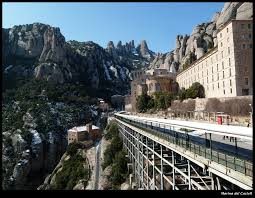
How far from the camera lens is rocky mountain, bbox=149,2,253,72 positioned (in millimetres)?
58906

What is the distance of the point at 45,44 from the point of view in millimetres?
108750

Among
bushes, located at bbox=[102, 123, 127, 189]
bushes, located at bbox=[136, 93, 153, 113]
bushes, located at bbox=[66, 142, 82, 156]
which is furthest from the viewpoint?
bushes, located at bbox=[136, 93, 153, 113]

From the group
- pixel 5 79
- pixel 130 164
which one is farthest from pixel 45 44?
pixel 130 164

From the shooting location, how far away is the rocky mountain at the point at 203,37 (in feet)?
193

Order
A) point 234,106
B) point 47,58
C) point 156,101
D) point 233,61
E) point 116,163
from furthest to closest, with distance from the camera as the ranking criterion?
point 47,58, point 156,101, point 233,61, point 116,163, point 234,106

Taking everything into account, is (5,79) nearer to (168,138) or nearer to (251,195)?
(168,138)

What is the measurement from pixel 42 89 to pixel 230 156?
3484 inches

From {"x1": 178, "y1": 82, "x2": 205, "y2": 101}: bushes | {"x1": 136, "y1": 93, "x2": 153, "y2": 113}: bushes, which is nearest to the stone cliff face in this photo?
{"x1": 136, "y1": 93, "x2": 153, "y2": 113}: bushes

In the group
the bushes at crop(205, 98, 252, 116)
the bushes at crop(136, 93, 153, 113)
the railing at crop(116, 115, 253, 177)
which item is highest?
the bushes at crop(136, 93, 153, 113)

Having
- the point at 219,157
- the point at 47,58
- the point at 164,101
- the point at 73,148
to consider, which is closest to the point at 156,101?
the point at 164,101

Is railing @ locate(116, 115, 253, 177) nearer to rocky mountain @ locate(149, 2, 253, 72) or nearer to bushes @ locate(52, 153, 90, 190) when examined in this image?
bushes @ locate(52, 153, 90, 190)

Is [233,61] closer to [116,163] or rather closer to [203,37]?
[116,163]

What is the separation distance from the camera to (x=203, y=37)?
77688 mm

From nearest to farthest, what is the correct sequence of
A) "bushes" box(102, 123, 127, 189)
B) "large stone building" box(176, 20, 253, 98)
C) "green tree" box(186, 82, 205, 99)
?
"bushes" box(102, 123, 127, 189)
"large stone building" box(176, 20, 253, 98)
"green tree" box(186, 82, 205, 99)
